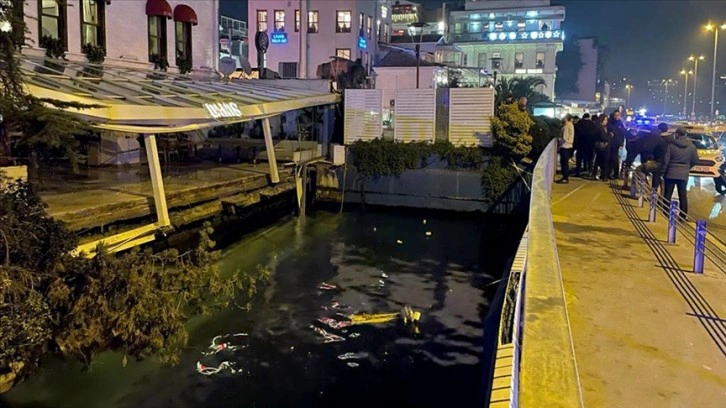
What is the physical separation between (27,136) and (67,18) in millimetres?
11780

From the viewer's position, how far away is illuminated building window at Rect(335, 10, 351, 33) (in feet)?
131

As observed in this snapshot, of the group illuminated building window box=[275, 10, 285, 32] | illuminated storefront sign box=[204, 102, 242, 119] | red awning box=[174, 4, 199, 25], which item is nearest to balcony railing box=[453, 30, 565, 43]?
illuminated building window box=[275, 10, 285, 32]

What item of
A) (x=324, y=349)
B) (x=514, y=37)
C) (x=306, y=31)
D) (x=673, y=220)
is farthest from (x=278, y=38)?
(x=514, y=37)

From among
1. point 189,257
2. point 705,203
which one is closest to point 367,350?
point 189,257

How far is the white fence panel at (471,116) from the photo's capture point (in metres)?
21.5

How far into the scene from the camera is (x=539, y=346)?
3211mm

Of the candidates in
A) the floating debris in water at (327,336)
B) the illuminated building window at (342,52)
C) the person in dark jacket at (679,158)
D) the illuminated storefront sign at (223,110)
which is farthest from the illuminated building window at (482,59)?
the floating debris in water at (327,336)

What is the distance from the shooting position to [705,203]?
50.7 feet

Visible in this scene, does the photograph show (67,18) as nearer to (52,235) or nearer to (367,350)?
(52,235)

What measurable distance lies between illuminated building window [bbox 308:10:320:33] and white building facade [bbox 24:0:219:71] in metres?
15.9

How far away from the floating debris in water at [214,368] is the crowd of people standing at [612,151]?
30.2 feet

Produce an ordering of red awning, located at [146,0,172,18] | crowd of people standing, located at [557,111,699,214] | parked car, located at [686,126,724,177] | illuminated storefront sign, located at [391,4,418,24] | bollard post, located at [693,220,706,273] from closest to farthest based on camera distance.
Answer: bollard post, located at [693,220,706,273] < crowd of people standing, located at [557,111,699,214] < parked car, located at [686,126,724,177] < red awning, located at [146,0,172,18] < illuminated storefront sign, located at [391,4,418,24]

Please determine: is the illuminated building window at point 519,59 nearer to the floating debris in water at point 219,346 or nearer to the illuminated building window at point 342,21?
the illuminated building window at point 342,21

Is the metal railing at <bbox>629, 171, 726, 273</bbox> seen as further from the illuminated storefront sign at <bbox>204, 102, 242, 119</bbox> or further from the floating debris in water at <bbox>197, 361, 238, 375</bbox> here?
the illuminated storefront sign at <bbox>204, 102, 242, 119</bbox>
